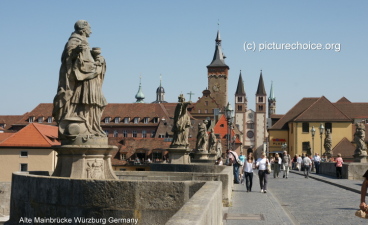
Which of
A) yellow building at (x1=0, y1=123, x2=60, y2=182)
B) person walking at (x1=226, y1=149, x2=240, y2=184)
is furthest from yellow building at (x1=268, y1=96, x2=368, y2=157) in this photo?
person walking at (x1=226, y1=149, x2=240, y2=184)

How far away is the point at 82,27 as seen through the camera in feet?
38.5

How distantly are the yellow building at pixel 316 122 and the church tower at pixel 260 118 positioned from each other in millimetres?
59030

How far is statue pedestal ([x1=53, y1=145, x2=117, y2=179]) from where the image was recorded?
35.1ft

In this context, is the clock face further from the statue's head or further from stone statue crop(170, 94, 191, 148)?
the statue's head

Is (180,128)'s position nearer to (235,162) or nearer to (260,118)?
(235,162)

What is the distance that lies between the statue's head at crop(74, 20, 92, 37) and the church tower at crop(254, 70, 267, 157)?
140 meters

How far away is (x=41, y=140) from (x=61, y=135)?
198 ft

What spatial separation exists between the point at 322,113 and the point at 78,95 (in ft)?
250

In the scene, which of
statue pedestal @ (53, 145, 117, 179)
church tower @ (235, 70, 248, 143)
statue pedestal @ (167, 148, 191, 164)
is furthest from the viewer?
church tower @ (235, 70, 248, 143)

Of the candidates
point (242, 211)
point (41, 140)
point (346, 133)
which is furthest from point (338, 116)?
point (242, 211)

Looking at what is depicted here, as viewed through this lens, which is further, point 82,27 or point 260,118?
point 260,118

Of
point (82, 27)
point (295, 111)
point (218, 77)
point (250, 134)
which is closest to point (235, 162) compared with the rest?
point (82, 27)

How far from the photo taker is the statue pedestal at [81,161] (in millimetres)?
10711

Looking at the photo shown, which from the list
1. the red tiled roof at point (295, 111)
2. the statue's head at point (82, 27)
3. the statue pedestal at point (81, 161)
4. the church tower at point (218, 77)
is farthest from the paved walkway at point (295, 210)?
the church tower at point (218, 77)
